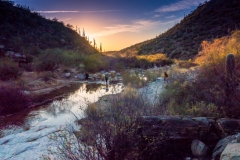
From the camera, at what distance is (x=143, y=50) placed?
3897 cm

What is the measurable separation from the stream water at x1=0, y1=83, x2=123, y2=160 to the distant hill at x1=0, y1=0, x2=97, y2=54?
17940mm

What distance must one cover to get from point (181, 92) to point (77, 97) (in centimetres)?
611

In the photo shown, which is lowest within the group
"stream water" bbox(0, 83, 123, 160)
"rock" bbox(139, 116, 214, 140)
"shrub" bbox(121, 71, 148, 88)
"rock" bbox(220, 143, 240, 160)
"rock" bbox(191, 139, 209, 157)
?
"stream water" bbox(0, 83, 123, 160)

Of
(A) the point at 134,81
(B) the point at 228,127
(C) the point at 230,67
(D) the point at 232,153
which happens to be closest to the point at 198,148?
(B) the point at 228,127

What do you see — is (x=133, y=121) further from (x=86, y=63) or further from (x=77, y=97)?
(x=86, y=63)

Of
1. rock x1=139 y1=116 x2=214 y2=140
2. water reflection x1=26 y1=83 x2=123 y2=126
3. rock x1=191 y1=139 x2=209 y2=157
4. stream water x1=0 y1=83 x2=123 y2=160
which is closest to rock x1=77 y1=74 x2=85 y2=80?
stream water x1=0 y1=83 x2=123 y2=160

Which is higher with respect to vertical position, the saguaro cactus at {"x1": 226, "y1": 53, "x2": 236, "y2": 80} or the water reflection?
the saguaro cactus at {"x1": 226, "y1": 53, "x2": 236, "y2": 80}

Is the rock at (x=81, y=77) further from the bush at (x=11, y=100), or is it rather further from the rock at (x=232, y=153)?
the rock at (x=232, y=153)

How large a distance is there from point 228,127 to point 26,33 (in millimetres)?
34358

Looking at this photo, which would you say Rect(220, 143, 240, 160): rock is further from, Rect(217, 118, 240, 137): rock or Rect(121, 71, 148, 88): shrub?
Rect(121, 71, 148, 88): shrub

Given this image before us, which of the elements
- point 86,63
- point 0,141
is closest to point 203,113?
point 0,141

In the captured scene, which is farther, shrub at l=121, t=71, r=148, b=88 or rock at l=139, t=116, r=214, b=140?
shrub at l=121, t=71, r=148, b=88

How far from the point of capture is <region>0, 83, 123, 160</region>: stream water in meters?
5.04

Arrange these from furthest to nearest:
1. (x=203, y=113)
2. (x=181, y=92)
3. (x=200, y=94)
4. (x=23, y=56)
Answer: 1. (x=23, y=56)
2. (x=181, y=92)
3. (x=200, y=94)
4. (x=203, y=113)
